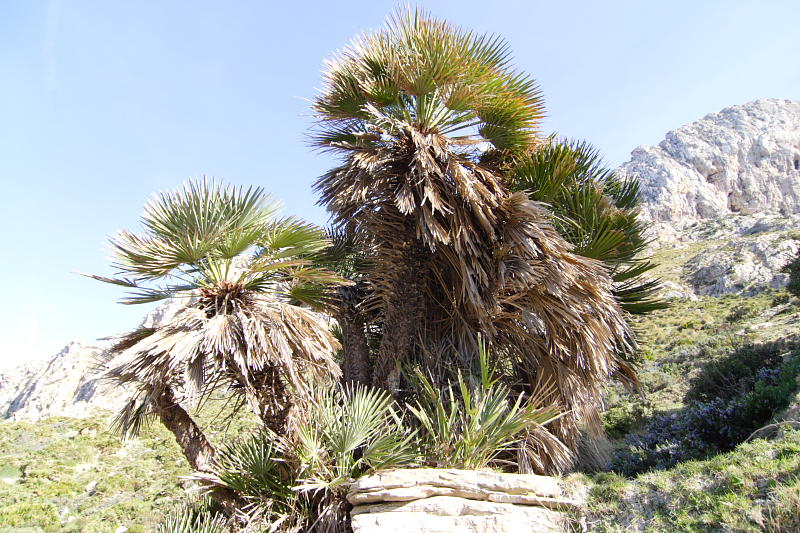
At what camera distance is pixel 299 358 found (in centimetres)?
498

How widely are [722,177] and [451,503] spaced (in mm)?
90850

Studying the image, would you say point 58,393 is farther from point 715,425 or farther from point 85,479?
point 715,425

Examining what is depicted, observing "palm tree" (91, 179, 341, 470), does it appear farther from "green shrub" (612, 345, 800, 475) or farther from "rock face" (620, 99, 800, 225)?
"rock face" (620, 99, 800, 225)

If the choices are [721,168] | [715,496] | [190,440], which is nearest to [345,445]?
[190,440]

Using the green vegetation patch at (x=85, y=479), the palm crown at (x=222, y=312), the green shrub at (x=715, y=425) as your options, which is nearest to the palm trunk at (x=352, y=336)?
the palm crown at (x=222, y=312)

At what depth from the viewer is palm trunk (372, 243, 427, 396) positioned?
5.96 m

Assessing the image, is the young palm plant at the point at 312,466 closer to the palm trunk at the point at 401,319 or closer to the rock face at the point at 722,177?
the palm trunk at the point at 401,319

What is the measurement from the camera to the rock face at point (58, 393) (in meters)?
24.5

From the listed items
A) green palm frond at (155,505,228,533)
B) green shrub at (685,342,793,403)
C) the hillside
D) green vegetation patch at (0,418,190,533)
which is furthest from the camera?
green vegetation patch at (0,418,190,533)

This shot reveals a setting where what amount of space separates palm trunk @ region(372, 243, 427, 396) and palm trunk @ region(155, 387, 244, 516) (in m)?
2.05

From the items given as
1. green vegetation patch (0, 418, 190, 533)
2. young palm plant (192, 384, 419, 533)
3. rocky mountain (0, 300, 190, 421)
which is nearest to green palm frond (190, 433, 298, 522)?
young palm plant (192, 384, 419, 533)

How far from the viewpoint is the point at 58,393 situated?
29891mm

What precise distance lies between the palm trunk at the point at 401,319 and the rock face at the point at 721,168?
212ft

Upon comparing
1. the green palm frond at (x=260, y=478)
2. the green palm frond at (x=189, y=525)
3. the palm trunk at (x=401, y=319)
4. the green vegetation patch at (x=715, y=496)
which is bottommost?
the green vegetation patch at (x=715, y=496)
